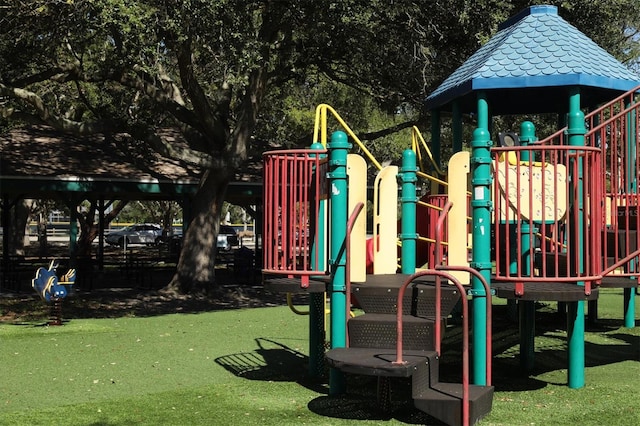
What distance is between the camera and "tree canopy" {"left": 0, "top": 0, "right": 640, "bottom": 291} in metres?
13.6

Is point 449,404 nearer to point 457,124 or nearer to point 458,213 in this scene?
point 458,213

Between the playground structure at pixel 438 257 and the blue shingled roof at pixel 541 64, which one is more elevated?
the blue shingled roof at pixel 541 64

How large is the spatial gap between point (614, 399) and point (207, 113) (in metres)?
13.2

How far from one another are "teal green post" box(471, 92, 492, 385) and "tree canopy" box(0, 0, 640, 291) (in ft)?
23.8

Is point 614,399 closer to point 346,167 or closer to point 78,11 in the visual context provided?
point 346,167

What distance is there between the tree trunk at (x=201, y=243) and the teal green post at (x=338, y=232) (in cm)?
1252

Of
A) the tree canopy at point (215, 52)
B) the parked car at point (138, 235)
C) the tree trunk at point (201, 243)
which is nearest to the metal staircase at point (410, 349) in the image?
the tree canopy at point (215, 52)

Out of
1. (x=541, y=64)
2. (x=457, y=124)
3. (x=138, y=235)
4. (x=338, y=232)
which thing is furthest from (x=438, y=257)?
(x=138, y=235)

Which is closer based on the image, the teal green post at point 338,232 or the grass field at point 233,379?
the grass field at point 233,379

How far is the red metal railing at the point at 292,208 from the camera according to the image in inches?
307

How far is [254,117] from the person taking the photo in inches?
742

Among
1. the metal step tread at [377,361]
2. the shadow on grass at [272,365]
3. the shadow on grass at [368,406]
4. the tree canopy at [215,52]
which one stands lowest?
the shadow on grass at [368,406]

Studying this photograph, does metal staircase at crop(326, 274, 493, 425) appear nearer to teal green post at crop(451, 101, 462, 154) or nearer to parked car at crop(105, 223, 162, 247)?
teal green post at crop(451, 101, 462, 154)

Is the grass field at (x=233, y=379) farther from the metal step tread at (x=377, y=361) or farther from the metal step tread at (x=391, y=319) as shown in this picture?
the metal step tread at (x=391, y=319)
